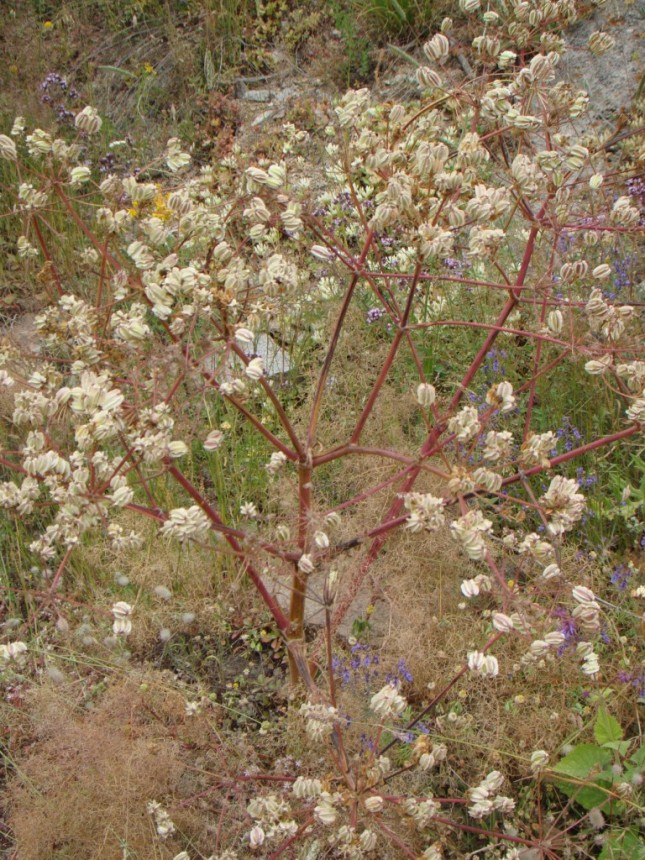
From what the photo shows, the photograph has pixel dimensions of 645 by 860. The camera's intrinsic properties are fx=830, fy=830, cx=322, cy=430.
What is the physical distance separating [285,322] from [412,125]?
1.91 m

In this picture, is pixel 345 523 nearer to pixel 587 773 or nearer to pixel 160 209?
pixel 587 773

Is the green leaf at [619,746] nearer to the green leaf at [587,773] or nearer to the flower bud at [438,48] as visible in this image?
the green leaf at [587,773]

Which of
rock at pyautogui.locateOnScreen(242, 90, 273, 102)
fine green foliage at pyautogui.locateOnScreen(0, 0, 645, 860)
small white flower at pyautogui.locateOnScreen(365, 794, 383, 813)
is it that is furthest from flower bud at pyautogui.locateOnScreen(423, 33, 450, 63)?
rock at pyautogui.locateOnScreen(242, 90, 273, 102)

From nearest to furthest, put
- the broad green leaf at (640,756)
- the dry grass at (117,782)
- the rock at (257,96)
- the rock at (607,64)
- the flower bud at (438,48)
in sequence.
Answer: the flower bud at (438,48) → the broad green leaf at (640,756) → the dry grass at (117,782) → the rock at (607,64) → the rock at (257,96)

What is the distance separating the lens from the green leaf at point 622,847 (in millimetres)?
1967

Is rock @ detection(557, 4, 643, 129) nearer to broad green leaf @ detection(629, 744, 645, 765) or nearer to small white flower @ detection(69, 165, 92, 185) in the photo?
small white flower @ detection(69, 165, 92, 185)

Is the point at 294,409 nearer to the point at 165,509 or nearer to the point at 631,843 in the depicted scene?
the point at 165,509

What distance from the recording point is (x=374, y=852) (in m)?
2.12

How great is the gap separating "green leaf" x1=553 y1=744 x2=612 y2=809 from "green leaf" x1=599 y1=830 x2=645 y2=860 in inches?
3.3

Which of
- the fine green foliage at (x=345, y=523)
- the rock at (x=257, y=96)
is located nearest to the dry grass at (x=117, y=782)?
the fine green foliage at (x=345, y=523)

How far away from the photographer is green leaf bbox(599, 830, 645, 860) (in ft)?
6.45

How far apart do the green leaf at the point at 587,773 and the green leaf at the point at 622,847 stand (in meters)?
0.08

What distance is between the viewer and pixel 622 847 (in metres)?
1.99

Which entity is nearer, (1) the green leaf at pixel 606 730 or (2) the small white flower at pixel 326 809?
(2) the small white flower at pixel 326 809
